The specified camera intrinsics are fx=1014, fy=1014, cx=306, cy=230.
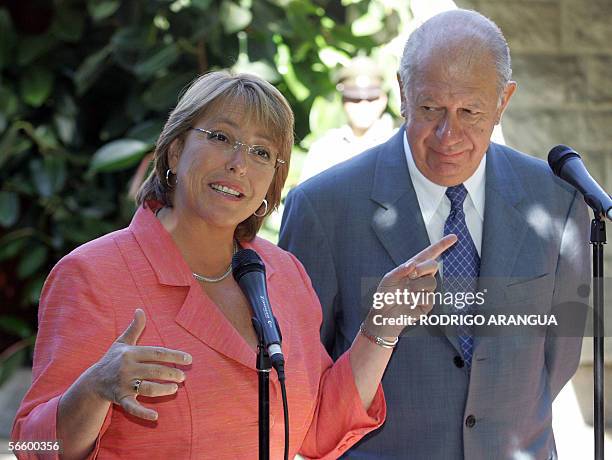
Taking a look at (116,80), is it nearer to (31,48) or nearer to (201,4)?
(31,48)

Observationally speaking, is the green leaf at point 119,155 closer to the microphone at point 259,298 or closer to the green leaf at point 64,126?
the green leaf at point 64,126

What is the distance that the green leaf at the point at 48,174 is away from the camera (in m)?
4.99

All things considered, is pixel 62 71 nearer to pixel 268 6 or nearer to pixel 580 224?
pixel 268 6

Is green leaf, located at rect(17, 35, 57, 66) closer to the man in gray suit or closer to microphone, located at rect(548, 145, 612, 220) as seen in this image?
the man in gray suit

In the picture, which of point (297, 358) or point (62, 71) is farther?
point (62, 71)

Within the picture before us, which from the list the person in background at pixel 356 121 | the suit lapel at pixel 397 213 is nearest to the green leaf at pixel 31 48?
the person in background at pixel 356 121

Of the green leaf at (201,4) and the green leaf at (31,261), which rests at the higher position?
the green leaf at (201,4)

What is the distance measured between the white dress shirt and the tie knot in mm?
12

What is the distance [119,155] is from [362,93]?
119 centimetres

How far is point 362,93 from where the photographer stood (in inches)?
184

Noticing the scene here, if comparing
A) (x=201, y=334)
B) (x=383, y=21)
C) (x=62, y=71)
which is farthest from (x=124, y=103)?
(x=201, y=334)

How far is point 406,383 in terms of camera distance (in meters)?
2.25

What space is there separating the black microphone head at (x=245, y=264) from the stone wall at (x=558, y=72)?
2.77 m

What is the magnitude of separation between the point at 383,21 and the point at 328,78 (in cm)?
42
